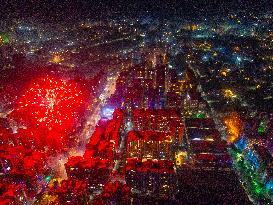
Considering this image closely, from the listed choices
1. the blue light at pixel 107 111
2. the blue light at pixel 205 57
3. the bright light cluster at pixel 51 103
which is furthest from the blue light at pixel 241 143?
the blue light at pixel 205 57

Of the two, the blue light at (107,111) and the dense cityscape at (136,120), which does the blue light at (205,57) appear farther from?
the blue light at (107,111)

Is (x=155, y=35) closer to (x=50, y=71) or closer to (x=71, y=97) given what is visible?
(x=50, y=71)

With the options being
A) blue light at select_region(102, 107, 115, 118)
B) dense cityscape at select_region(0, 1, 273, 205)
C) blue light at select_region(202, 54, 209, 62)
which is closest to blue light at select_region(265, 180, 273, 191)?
dense cityscape at select_region(0, 1, 273, 205)

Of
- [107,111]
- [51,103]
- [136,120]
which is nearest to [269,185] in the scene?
[136,120]

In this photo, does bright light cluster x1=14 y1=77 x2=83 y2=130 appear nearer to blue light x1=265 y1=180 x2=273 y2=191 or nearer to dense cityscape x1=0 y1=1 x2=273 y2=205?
dense cityscape x1=0 y1=1 x2=273 y2=205

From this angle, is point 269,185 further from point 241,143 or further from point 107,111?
point 107,111
